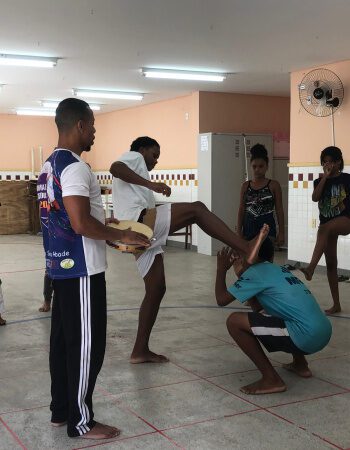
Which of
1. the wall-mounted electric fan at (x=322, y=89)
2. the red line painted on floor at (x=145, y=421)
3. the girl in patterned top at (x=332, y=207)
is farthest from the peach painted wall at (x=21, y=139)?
the red line painted on floor at (x=145, y=421)

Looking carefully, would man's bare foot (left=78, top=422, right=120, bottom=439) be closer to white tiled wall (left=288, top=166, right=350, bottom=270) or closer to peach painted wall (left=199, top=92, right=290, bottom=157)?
white tiled wall (left=288, top=166, right=350, bottom=270)

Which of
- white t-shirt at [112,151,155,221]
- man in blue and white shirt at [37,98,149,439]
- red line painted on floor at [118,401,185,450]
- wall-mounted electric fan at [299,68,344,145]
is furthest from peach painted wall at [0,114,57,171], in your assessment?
man in blue and white shirt at [37,98,149,439]

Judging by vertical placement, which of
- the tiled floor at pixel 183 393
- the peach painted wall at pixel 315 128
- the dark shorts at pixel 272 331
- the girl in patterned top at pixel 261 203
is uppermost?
the peach painted wall at pixel 315 128

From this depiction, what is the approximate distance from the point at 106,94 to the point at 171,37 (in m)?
4.17

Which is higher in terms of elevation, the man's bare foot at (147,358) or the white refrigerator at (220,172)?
the white refrigerator at (220,172)

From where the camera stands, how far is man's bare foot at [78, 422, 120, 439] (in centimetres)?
271

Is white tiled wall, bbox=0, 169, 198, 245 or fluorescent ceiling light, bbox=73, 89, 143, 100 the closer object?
fluorescent ceiling light, bbox=73, 89, 143, 100

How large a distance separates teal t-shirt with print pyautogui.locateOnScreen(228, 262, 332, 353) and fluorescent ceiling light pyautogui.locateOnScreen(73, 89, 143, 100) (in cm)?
737

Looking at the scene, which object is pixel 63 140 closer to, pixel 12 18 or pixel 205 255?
pixel 12 18

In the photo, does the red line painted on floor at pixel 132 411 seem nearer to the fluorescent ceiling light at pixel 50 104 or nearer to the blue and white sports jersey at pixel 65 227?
the blue and white sports jersey at pixel 65 227

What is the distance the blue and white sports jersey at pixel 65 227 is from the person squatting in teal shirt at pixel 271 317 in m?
0.95

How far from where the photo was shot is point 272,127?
10.4 metres

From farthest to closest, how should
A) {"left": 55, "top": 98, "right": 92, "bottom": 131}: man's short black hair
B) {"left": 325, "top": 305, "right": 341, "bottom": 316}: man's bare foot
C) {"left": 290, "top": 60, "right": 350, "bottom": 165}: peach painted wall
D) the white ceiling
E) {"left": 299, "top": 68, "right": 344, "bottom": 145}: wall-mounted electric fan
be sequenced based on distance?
{"left": 290, "top": 60, "right": 350, "bottom": 165}: peach painted wall < {"left": 299, "top": 68, "right": 344, "bottom": 145}: wall-mounted electric fan < {"left": 325, "top": 305, "right": 341, "bottom": 316}: man's bare foot < the white ceiling < {"left": 55, "top": 98, "right": 92, "bottom": 131}: man's short black hair

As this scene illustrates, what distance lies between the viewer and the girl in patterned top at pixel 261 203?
517 cm
